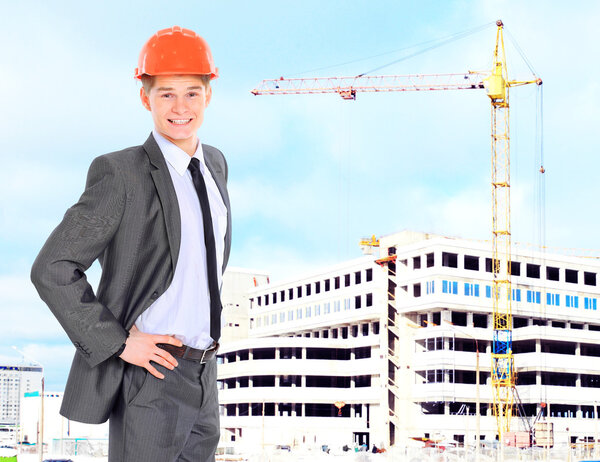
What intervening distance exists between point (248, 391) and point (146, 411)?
9165cm

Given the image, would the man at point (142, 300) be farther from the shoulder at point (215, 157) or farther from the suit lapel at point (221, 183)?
the shoulder at point (215, 157)

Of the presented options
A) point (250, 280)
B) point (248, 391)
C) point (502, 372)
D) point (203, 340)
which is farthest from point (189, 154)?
point (250, 280)

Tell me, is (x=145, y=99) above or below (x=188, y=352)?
above

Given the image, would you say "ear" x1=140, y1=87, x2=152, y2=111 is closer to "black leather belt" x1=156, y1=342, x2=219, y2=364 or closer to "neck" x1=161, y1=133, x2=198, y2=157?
"neck" x1=161, y1=133, x2=198, y2=157

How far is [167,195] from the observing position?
375cm

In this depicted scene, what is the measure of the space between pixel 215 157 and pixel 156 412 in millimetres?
1300

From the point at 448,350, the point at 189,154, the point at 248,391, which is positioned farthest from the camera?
the point at 248,391

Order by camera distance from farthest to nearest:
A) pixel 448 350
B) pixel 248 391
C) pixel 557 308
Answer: pixel 248 391 → pixel 557 308 → pixel 448 350

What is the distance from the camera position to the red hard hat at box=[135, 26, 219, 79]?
12.7 feet

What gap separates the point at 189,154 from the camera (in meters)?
4.03

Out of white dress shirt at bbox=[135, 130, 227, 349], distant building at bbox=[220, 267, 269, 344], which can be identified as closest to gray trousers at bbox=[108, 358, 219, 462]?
white dress shirt at bbox=[135, 130, 227, 349]

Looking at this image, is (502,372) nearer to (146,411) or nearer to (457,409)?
(457,409)

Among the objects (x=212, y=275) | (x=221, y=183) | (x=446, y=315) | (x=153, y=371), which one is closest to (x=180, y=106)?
(x=221, y=183)

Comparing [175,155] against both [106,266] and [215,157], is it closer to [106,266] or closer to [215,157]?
[215,157]
